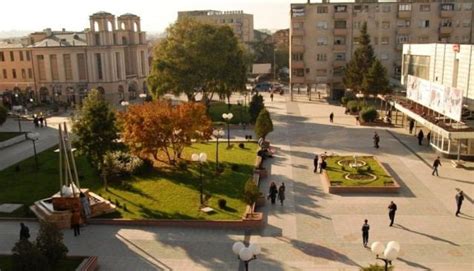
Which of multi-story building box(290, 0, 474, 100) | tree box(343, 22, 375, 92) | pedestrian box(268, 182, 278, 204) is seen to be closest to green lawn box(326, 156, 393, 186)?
pedestrian box(268, 182, 278, 204)

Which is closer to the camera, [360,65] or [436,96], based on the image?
[436,96]

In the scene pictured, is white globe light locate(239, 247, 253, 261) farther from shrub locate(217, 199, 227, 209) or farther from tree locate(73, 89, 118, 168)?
tree locate(73, 89, 118, 168)

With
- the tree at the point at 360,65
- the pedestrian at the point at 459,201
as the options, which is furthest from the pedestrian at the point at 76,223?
the tree at the point at 360,65

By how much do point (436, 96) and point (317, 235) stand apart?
20.3m

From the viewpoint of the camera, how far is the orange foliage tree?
29.2m

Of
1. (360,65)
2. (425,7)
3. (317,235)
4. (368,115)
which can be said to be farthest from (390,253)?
(425,7)

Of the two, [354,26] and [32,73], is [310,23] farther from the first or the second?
[32,73]

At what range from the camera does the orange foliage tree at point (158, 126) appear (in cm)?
2916

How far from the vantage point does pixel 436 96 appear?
36.2 meters

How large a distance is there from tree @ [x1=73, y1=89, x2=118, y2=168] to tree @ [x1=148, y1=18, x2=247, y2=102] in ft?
76.0

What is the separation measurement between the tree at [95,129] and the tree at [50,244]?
947 cm

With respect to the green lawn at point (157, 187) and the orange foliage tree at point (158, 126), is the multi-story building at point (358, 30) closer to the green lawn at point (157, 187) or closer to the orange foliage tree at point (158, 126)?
the green lawn at point (157, 187)

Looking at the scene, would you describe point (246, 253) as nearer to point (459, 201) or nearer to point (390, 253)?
point (390, 253)

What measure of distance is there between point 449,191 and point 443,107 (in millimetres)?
9806
